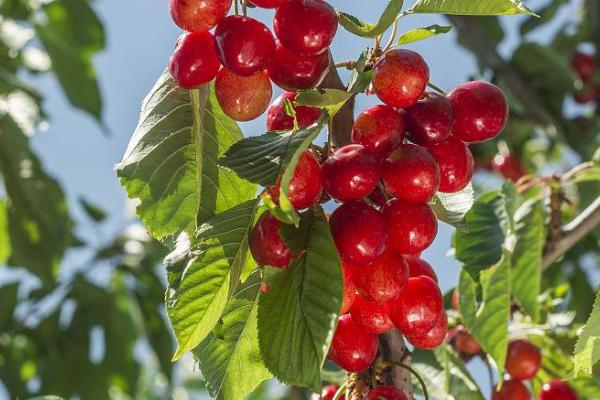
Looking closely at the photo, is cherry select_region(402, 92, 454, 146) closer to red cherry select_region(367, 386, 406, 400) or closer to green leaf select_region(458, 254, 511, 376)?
red cherry select_region(367, 386, 406, 400)

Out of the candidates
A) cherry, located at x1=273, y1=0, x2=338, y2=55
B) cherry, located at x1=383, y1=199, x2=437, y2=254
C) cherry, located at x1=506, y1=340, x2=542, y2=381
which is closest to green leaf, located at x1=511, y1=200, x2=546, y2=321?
cherry, located at x1=506, y1=340, x2=542, y2=381

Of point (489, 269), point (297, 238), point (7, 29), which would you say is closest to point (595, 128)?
point (489, 269)

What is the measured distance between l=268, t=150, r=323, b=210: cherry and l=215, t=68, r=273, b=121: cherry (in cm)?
9

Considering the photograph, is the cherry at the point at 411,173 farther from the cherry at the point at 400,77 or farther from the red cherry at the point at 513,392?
the red cherry at the point at 513,392

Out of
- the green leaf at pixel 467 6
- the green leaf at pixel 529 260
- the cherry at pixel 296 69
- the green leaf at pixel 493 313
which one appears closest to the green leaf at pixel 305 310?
the cherry at pixel 296 69

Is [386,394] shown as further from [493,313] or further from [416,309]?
[493,313]

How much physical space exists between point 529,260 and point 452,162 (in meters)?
0.58

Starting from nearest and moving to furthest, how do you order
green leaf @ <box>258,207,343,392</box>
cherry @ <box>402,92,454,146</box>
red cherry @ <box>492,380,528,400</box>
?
green leaf @ <box>258,207,343,392</box>
cherry @ <box>402,92,454,146</box>
red cherry @ <box>492,380,528,400</box>

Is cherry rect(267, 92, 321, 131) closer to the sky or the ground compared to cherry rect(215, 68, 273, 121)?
closer to the ground

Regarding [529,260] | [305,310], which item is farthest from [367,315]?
[529,260]

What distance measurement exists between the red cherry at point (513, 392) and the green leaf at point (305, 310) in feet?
2.71

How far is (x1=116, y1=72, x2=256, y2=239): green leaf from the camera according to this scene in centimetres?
81

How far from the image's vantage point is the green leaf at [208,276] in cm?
79

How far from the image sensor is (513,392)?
152 cm
